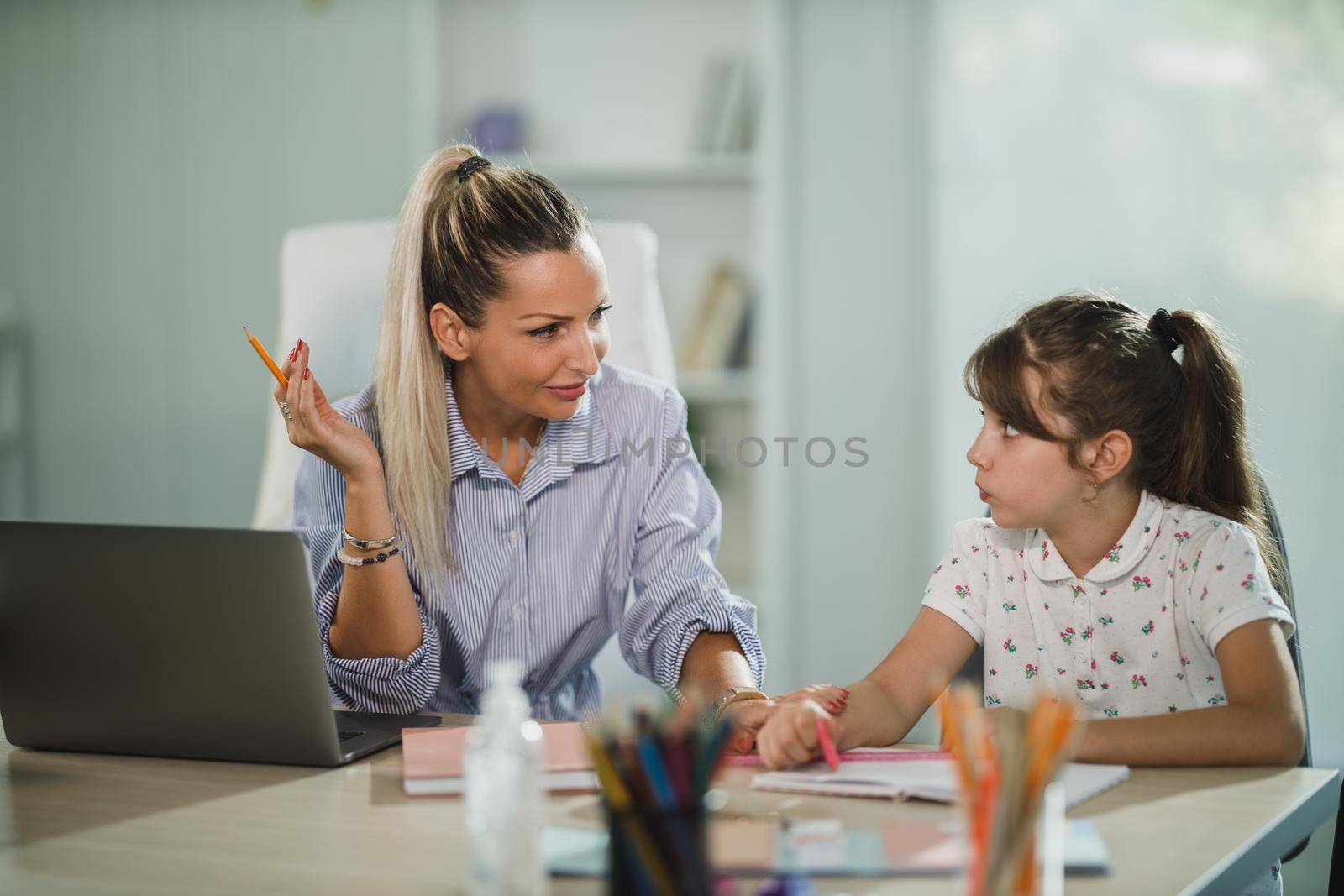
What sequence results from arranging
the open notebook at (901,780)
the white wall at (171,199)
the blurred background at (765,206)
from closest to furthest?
1. the open notebook at (901,780)
2. the blurred background at (765,206)
3. the white wall at (171,199)

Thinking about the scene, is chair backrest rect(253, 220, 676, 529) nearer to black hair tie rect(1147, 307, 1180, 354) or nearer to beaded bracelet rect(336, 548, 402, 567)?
beaded bracelet rect(336, 548, 402, 567)

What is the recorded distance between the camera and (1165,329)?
1.28 meters

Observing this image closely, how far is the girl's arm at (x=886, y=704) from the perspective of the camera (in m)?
1.00

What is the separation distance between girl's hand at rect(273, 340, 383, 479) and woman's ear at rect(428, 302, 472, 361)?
0.63 ft

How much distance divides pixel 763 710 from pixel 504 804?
509 mm

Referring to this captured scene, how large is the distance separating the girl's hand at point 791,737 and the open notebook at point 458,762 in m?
0.14

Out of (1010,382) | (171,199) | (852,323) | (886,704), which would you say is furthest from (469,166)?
(171,199)

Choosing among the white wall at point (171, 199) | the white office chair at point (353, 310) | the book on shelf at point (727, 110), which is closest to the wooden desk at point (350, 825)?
the white office chair at point (353, 310)

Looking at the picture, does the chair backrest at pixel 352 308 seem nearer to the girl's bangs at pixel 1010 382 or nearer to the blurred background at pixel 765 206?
the girl's bangs at pixel 1010 382

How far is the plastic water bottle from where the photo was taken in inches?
24.9

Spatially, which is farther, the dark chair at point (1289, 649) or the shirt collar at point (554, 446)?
the shirt collar at point (554, 446)

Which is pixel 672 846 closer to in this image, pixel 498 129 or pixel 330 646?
pixel 330 646

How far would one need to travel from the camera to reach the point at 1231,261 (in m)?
2.75

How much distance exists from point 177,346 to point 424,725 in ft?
7.77
